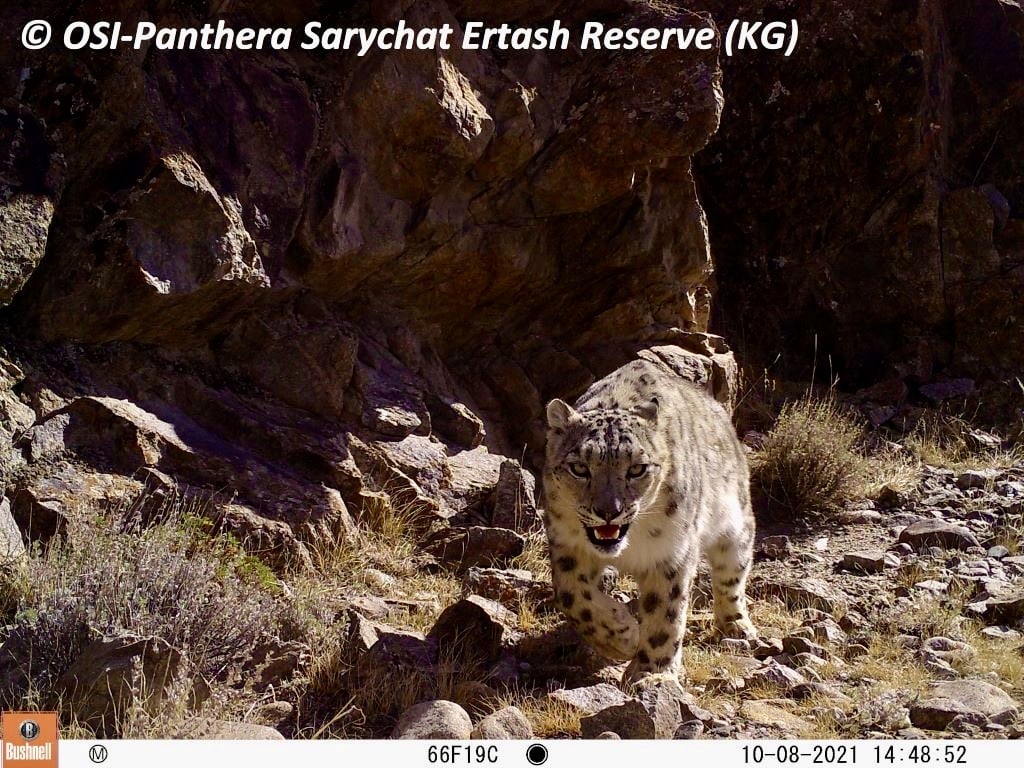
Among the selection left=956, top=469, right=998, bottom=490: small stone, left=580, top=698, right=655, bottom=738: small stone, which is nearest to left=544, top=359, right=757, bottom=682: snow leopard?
left=580, top=698, right=655, bottom=738: small stone

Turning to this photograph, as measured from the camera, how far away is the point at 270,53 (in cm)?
901

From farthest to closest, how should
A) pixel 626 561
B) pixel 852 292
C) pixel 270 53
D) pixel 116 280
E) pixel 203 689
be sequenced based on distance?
1. pixel 852 292
2. pixel 270 53
3. pixel 116 280
4. pixel 626 561
5. pixel 203 689

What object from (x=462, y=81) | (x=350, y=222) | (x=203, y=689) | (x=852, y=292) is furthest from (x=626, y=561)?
(x=852, y=292)

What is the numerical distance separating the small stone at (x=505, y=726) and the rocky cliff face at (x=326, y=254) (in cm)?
277

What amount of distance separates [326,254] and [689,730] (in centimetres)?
505

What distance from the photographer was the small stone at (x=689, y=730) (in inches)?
208

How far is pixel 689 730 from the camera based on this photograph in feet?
17.4

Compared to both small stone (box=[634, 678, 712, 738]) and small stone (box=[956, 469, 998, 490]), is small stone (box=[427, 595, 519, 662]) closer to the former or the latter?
small stone (box=[634, 678, 712, 738])

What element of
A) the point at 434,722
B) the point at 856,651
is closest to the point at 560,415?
the point at 434,722

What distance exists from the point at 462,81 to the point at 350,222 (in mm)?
1655

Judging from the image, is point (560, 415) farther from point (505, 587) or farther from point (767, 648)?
point (767, 648)

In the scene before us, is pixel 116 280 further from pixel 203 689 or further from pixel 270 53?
pixel 203 689

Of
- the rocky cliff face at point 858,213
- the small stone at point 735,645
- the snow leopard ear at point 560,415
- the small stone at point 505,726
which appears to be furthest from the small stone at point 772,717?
the rocky cliff face at point 858,213

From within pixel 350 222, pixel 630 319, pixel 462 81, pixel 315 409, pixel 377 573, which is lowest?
pixel 377 573
